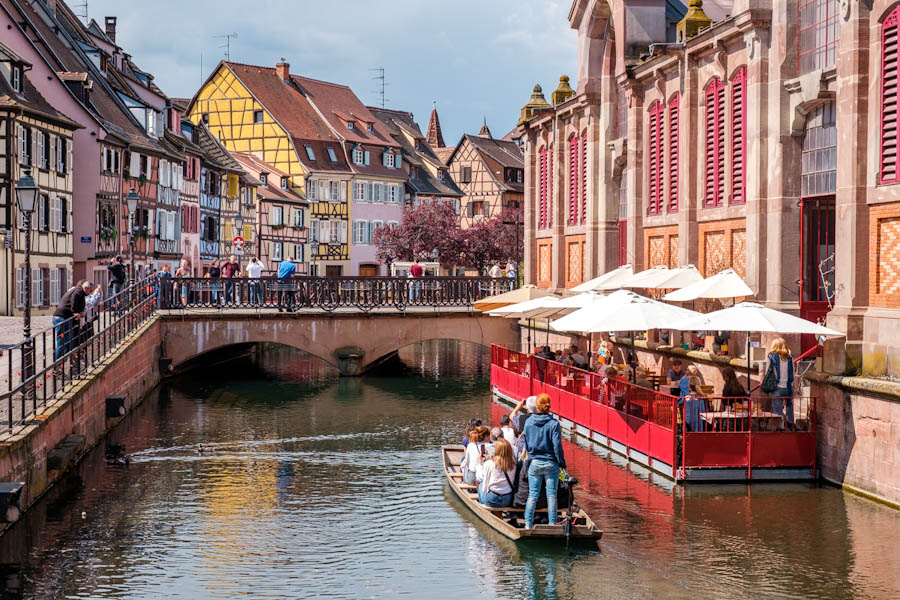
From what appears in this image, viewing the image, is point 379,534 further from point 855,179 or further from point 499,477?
point 855,179

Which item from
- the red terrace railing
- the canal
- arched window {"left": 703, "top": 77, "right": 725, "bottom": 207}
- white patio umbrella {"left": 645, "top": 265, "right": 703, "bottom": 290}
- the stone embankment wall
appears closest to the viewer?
the canal

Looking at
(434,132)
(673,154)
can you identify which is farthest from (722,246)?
(434,132)

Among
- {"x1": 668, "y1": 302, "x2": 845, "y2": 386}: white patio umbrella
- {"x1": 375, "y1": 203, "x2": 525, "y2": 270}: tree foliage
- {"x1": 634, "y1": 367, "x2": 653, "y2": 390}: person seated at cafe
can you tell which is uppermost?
{"x1": 375, "y1": 203, "x2": 525, "y2": 270}: tree foliage

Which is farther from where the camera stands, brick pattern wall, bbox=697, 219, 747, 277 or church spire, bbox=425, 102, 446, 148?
church spire, bbox=425, 102, 446, 148

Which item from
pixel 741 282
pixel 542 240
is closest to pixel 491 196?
pixel 542 240

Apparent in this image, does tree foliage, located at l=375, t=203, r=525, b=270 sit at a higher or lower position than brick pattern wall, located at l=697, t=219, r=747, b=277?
higher

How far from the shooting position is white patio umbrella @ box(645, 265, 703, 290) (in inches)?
1150

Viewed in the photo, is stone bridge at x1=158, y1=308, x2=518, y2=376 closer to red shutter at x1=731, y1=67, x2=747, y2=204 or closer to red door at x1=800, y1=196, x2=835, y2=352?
red shutter at x1=731, y1=67, x2=747, y2=204

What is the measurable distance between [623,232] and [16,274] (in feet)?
68.0

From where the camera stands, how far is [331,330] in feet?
140

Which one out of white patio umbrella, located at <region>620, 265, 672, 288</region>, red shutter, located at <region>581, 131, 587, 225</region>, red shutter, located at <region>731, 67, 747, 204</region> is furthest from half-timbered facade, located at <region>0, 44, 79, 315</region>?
red shutter, located at <region>731, 67, 747, 204</region>

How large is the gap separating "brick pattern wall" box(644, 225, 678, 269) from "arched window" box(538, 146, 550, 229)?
461 inches

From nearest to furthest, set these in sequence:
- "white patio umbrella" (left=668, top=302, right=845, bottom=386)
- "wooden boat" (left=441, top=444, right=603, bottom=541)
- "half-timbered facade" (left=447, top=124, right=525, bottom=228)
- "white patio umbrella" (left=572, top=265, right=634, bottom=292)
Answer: "wooden boat" (left=441, top=444, right=603, bottom=541), "white patio umbrella" (left=668, top=302, right=845, bottom=386), "white patio umbrella" (left=572, top=265, right=634, bottom=292), "half-timbered facade" (left=447, top=124, right=525, bottom=228)

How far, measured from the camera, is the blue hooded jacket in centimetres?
1662
